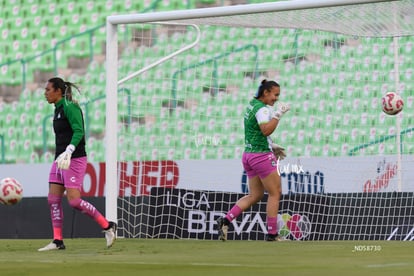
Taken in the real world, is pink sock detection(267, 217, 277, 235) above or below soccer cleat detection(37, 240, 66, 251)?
above

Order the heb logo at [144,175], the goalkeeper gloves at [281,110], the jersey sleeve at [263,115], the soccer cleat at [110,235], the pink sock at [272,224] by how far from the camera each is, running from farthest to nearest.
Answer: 1. the heb logo at [144,175]
2. the pink sock at [272,224]
3. the jersey sleeve at [263,115]
4. the goalkeeper gloves at [281,110]
5. the soccer cleat at [110,235]

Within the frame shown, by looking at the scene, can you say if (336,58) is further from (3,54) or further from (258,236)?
(3,54)

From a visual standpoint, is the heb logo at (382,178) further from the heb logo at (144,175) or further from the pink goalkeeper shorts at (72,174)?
the pink goalkeeper shorts at (72,174)

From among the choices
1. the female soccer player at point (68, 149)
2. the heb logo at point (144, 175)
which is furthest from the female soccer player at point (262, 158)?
the heb logo at point (144, 175)

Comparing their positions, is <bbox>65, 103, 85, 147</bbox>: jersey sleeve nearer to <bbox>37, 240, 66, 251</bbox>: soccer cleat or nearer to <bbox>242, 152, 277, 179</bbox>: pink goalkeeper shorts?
<bbox>37, 240, 66, 251</bbox>: soccer cleat

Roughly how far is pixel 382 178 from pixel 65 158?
17.5ft

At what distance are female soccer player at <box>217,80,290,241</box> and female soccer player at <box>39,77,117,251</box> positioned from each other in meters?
1.80

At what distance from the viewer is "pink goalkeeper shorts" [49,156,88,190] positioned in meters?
9.73

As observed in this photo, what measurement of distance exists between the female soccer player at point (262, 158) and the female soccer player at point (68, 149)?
1799 mm

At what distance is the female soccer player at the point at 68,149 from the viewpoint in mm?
9656

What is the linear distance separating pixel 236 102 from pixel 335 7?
4718mm

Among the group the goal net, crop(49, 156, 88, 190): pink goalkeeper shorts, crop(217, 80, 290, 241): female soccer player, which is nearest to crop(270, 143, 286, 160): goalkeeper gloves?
crop(217, 80, 290, 241): female soccer player

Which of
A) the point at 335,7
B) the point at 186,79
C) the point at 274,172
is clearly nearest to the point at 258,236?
the point at 274,172

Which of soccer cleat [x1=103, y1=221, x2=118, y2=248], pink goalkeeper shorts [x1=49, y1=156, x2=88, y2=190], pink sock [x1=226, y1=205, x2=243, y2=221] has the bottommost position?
soccer cleat [x1=103, y1=221, x2=118, y2=248]
